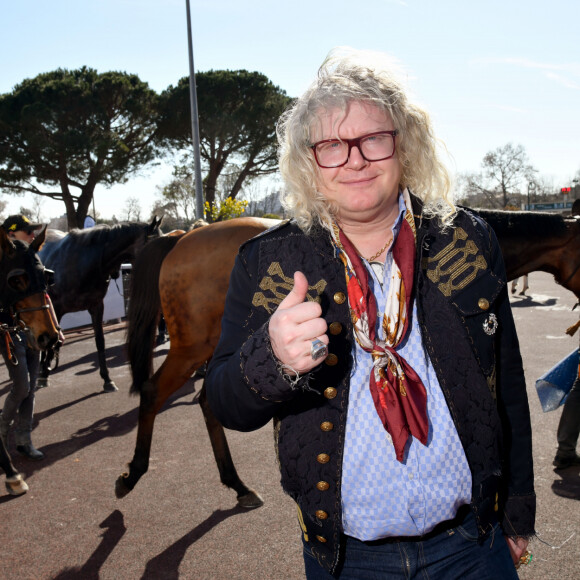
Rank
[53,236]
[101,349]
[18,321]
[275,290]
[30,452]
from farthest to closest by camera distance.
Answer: [53,236], [101,349], [30,452], [18,321], [275,290]

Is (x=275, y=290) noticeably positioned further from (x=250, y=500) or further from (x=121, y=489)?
(x=121, y=489)

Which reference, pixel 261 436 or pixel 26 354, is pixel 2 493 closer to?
pixel 26 354

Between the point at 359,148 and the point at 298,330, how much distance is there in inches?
23.5

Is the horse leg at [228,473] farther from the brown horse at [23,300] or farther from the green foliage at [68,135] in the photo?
the green foliage at [68,135]

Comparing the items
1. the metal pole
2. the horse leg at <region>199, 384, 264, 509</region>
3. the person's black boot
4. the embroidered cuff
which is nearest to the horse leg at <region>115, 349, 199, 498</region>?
the horse leg at <region>199, 384, 264, 509</region>

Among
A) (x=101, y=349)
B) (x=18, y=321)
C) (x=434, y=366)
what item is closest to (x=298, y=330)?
(x=434, y=366)

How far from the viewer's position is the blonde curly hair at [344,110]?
1.46 metres

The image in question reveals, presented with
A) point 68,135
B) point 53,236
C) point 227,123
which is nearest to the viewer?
point 53,236

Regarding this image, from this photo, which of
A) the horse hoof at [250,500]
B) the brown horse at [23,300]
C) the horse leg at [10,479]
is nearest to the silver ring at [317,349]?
the horse hoof at [250,500]

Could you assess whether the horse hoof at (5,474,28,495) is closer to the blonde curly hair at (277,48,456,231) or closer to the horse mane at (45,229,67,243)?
the blonde curly hair at (277,48,456,231)

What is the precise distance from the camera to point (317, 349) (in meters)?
1.08

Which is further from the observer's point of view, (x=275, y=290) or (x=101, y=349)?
(x=101, y=349)

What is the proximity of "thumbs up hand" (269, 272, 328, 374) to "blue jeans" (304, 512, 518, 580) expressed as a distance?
1.88 feet

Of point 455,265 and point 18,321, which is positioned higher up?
point 455,265
